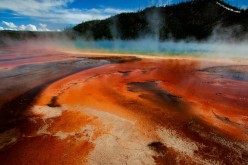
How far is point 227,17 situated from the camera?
38.5 meters

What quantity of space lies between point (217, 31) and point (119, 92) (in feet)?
115

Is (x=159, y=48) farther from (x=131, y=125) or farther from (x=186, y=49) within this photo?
(x=131, y=125)

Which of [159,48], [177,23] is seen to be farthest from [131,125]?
[177,23]

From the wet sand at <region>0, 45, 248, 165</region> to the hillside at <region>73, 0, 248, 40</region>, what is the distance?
2788 centimetres

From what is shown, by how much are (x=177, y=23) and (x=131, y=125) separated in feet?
144

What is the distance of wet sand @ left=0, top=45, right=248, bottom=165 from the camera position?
361cm

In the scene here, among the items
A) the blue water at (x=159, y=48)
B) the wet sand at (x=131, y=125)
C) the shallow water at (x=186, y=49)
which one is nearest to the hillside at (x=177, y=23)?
the shallow water at (x=186, y=49)

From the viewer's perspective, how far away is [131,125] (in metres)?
4.64

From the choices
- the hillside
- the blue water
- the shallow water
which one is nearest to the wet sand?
the shallow water

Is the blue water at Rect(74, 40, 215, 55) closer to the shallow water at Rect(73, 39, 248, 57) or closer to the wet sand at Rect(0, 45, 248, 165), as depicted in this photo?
the shallow water at Rect(73, 39, 248, 57)

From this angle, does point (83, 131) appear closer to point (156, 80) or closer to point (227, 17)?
point (156, 80)

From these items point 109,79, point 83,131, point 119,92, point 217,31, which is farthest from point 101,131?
point 217,31

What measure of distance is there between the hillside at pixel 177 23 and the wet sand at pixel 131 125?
91.5 feet

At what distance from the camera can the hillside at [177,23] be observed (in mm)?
36478
